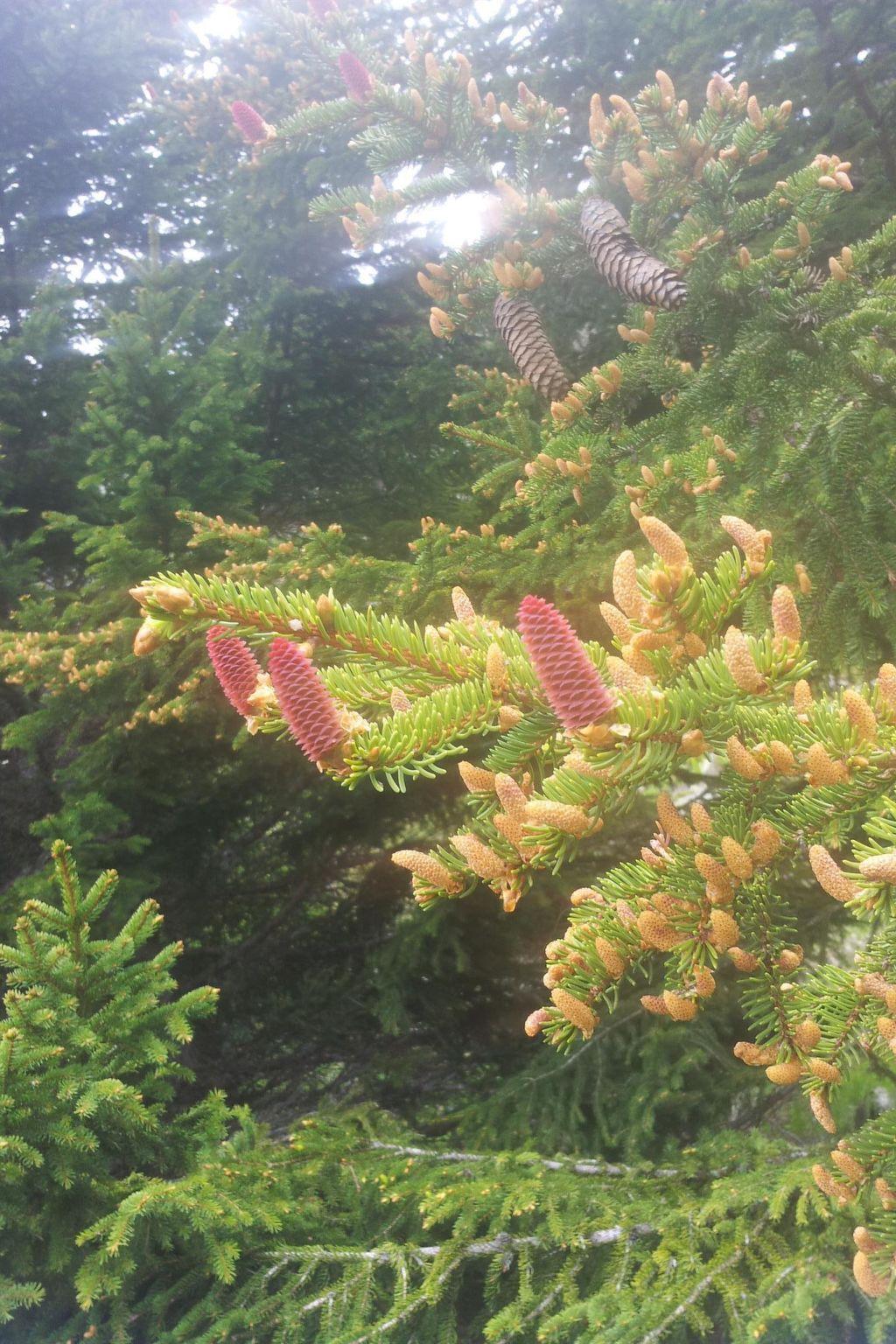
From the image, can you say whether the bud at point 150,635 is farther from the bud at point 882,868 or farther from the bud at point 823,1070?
the bud at point 823,1070

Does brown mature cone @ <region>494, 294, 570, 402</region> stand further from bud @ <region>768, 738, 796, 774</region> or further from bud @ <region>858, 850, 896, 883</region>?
bud @ <region>858, 850, 896, 883</region>

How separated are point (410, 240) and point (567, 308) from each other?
4.46ft

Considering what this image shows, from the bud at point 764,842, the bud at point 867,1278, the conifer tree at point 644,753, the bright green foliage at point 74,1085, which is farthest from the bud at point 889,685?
the bright green foliage at point 74,1085

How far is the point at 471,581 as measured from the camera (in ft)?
10.7

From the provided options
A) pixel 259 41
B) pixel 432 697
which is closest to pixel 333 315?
pixel 259 41

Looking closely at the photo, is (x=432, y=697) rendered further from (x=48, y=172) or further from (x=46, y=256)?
(x=48, y=172)

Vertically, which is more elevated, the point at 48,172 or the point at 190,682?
the point at 48,172

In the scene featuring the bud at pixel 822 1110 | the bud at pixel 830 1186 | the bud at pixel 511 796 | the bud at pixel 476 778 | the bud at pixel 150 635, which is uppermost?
the bud at pixel 150 635

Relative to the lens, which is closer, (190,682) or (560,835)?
(560,835)

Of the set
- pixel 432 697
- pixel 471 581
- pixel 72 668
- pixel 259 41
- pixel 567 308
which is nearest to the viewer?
pixel 432 697

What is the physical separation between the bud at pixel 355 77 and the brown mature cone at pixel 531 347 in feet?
3.08

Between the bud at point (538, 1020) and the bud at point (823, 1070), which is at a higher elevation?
the bud at point (538, 1020)

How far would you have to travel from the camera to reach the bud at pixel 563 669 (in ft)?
2.88

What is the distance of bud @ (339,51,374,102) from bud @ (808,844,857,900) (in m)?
3.39
